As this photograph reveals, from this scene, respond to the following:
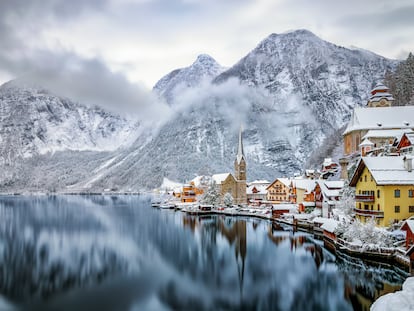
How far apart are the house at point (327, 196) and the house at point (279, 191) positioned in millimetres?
23440

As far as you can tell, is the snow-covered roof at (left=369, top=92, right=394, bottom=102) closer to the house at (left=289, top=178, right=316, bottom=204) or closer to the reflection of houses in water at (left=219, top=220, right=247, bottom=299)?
the house at (left=289, top=178, right=316, bottom=204)

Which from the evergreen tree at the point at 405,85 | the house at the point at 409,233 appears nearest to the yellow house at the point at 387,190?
the house at the point at 409,233

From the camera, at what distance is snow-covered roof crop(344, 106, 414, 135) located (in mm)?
61094

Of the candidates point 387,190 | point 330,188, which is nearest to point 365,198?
point 387,190

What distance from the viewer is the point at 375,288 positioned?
25.3 metres

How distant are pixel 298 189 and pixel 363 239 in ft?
141

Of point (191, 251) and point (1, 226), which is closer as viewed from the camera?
point (191, 251)

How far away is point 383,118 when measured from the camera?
63562 millimetres

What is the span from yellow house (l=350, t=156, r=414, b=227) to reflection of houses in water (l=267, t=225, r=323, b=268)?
20.7 ft

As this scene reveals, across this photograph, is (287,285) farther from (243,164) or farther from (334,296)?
(243,164)

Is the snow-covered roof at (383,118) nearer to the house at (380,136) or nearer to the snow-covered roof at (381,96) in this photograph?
the house at (380,136)

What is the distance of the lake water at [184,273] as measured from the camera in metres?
24.6

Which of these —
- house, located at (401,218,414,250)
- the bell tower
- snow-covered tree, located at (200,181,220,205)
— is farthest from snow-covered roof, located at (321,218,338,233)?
the bell tower

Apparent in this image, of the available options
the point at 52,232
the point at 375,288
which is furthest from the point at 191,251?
the point at 52,232
